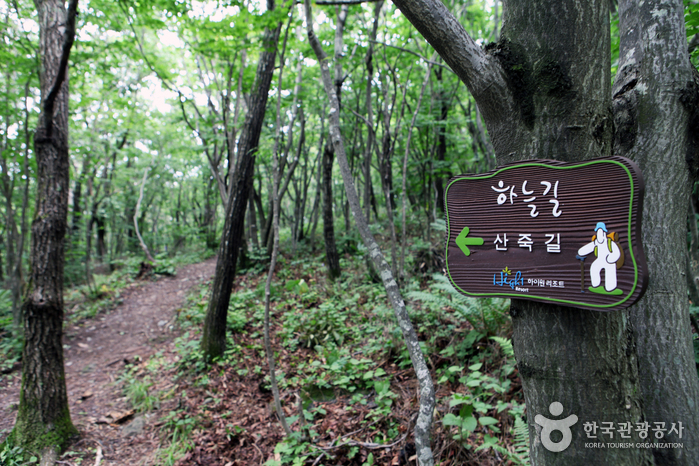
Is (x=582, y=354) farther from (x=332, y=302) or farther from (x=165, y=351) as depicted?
(x=165, y=351)

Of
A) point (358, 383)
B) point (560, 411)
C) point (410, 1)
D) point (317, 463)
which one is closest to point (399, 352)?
point (358, 383)

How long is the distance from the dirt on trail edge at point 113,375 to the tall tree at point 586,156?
12.6 ft

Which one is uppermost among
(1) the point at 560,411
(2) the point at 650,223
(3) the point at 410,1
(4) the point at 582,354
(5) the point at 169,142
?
(5) the point at 169,142

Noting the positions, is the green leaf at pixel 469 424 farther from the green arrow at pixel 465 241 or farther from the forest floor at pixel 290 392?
the green arrow at pixel 465 241

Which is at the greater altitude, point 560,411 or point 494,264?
point 494,264

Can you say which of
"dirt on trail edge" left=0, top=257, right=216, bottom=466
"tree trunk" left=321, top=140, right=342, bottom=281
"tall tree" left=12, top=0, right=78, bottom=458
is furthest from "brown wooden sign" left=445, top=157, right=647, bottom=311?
"tree trunk" left=321, top=140, right=342, bottom=281

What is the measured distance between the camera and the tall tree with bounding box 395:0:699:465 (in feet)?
4.28

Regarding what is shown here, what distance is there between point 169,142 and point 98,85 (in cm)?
308

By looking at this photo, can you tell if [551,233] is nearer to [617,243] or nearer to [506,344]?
[617,243]

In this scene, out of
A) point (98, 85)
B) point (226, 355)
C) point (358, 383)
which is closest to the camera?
point (358, 383)

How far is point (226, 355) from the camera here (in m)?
5.14

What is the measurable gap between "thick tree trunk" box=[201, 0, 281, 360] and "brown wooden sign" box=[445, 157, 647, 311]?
424 cm

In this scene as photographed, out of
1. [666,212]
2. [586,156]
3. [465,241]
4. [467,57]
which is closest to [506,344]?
[666,212]

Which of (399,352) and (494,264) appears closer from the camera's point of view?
(494,264)
